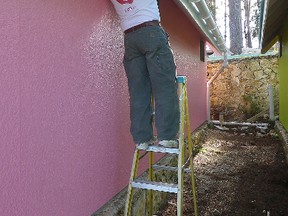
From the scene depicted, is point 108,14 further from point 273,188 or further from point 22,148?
point 273,188

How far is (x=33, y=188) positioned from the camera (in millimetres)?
1882

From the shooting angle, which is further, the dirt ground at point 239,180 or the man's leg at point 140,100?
the dirt ground at point 239,180

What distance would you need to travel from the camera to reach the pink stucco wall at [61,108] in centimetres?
171

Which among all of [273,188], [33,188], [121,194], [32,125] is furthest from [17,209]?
[273,188]

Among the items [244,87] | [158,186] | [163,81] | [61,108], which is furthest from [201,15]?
[244,87]

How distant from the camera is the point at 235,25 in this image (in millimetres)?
16203

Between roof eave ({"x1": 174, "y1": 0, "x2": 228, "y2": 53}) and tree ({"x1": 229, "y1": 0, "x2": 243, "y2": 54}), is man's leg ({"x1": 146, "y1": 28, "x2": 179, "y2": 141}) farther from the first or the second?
tree ({"x1": 229, "y1": 0, "x2": 243, "y2": 54})

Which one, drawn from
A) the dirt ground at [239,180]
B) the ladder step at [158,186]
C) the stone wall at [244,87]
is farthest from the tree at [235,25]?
the ladder step at [158,186]

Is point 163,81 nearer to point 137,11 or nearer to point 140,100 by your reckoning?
point 140,100

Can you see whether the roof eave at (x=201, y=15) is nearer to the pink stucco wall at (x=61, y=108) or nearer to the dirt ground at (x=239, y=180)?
the pink stucco wall at (x=61, y=108)

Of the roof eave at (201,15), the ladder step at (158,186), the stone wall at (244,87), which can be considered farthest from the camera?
the stone wall at (244,87)

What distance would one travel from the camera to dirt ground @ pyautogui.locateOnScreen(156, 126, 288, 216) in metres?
3.89

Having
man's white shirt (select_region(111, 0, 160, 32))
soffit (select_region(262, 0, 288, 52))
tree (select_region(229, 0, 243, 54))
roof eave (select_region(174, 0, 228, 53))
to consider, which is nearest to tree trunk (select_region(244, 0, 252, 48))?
tree (select_region(229, 0, 243, 54))

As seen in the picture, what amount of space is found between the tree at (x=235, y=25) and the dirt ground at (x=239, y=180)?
28.7 ft
